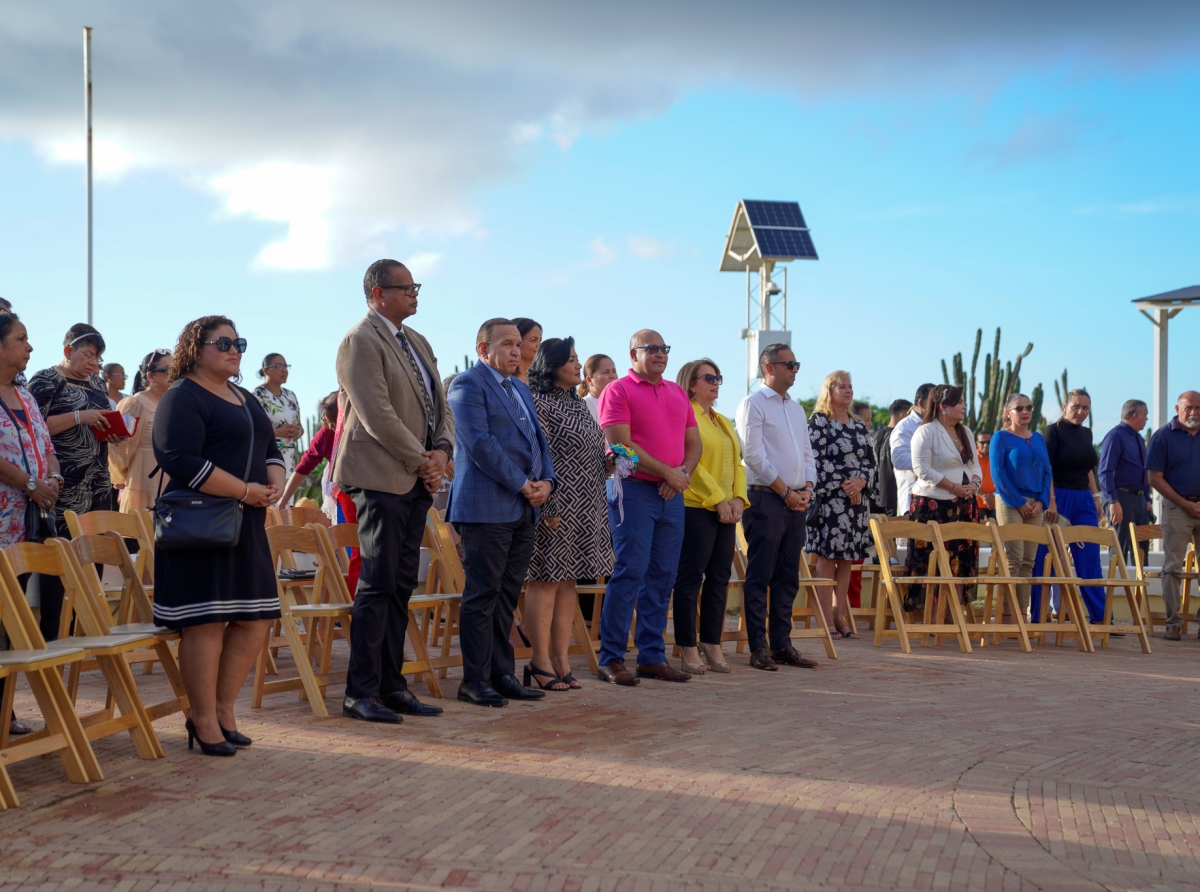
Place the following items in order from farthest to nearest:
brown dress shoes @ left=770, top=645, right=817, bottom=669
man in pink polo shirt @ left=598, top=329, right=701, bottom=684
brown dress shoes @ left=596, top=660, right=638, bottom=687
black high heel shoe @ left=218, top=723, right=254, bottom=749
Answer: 1. brown dress shoes @ left=770, top=645, right=817, bottom=669
2. man in pink polo shirt @ left=598, top=329, right=701, bottom=684
3. brown dress shoes @ left=596, top=660, right=638, bottom=687
4. black high heel shoe @ left=218, top=723, right=254, bottom=749

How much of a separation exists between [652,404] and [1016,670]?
3.32 metres

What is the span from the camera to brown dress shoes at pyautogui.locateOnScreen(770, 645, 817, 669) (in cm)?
870

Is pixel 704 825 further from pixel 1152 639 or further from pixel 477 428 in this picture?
pixel 1152 639

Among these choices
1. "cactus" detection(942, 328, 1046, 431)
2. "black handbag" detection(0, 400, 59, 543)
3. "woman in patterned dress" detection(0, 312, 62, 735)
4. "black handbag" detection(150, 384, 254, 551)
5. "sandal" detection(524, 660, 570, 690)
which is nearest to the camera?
"black handbag" detection(150, 384, 254, 551)

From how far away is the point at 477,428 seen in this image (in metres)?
6.71

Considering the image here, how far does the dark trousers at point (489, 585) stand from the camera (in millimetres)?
6746

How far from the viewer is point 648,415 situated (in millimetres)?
7801

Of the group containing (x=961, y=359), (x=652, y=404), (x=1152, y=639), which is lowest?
(x=1152, y=639)

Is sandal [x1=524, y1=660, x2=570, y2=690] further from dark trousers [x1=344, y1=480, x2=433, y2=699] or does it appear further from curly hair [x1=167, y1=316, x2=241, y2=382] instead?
curly hair [x1=167, y1=316, x2=241, y2=382]

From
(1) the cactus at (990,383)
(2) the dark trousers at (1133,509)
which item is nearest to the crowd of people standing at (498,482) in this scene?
(2) the dark trousers at (1133,509)

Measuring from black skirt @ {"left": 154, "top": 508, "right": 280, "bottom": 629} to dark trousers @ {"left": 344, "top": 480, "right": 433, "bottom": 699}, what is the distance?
0.79 meters

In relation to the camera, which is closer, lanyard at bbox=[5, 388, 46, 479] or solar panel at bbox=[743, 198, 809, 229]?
lanyard at bbox=[5, 388, 46, 479]

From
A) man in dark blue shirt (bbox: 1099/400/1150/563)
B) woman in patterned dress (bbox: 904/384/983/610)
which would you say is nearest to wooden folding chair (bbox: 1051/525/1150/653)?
woman in patterned dress (bbox: 904/384/983/610)

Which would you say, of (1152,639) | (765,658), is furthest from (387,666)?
(1152,639)
